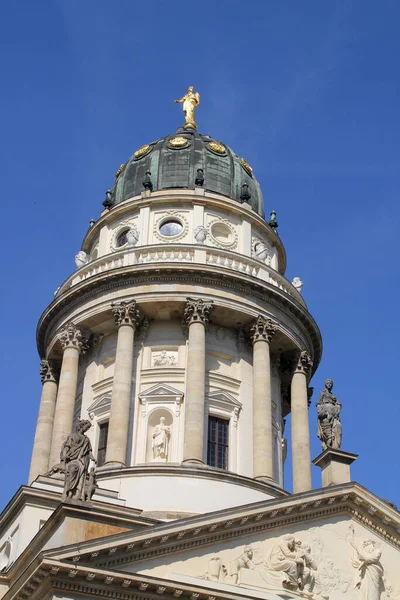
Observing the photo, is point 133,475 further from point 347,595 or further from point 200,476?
point 347,595

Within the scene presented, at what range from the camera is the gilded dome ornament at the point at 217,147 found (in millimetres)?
48969

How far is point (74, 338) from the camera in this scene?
1674 inches

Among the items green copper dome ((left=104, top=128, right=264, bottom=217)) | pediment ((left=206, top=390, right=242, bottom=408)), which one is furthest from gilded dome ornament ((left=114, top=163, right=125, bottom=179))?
pediment ((left=206, top=390, right=242, bottom=408))

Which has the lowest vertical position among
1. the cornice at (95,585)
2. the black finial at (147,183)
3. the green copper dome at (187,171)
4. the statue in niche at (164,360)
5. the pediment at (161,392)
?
the cornice at (95,585)

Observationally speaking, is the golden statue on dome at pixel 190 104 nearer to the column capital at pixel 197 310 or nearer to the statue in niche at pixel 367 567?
the column capital at pixel 197 310

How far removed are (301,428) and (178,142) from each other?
51.5 ft

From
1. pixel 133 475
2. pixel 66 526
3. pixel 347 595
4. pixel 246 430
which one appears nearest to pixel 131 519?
pixel 66 526

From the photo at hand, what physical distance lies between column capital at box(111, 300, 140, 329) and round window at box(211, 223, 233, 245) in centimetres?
616

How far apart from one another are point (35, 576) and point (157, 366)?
685 inches

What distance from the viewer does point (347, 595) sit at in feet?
92.6

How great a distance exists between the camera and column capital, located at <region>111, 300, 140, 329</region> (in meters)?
41.2

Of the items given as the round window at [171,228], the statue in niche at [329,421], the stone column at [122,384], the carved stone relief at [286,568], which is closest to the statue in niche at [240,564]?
the carved stone relief at [286,568]

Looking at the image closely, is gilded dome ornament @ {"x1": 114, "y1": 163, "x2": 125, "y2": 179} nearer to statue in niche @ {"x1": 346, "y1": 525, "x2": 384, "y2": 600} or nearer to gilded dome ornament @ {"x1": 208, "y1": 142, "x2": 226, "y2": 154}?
gilded dome ornament @ {"x1": 208, "y1": 142, "x2": 226, "y2": 154}

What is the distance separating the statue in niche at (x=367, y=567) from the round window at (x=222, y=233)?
19.0 meters
